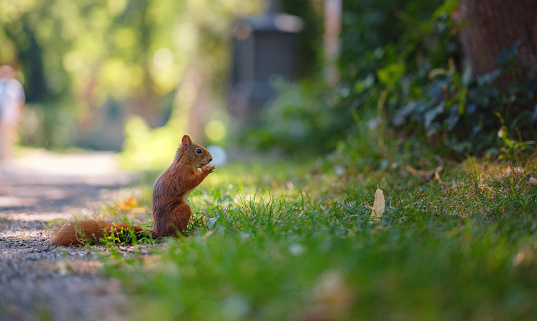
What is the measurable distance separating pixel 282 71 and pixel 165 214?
1088 centimetres

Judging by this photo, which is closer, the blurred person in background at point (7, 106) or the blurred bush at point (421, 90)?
the blurred bush at point (421, 90)

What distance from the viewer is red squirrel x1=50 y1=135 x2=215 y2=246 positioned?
2.46 metres

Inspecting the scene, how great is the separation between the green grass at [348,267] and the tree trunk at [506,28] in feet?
5.87

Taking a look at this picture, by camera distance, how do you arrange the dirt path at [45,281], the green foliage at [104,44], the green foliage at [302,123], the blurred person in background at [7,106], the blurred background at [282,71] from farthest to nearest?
the green foliage at [104,44] → the blurred person in background at [7,106] → the green foliage at [302,123] → the blurred background at [282,71] → the dirt path at [45,281]

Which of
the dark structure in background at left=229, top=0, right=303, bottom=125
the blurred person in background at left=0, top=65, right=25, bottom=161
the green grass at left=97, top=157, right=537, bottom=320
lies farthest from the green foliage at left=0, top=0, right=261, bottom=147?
the green grass at left=97, top=157, right=537, bottom=320

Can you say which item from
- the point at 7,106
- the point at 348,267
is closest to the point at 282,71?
the point at 7,106

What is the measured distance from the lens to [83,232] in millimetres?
2463

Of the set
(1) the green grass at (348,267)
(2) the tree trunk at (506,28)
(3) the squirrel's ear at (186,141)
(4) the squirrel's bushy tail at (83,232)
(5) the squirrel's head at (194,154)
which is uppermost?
(2) the tree trunk at (506,28)

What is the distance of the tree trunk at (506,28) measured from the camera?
3.93m

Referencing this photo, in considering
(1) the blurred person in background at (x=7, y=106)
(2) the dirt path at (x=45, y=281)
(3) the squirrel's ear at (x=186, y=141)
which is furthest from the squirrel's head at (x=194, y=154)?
(1) the blurred person in background at (x=7, y=106)

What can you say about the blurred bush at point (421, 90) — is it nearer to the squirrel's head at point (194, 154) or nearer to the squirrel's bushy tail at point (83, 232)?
the squirrel's head at point (194, 154)

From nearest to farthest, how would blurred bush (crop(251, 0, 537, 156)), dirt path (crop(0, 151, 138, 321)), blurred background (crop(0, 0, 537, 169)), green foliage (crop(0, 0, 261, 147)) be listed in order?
1. dirt path (crop(0, 151, 138, 321))
2. blurred bush (crop(251, 0, 537, 156))
3. blurred background (crop(0, 0, 537, 169))
4. green foliage (crop(0, 0, 261, 147))

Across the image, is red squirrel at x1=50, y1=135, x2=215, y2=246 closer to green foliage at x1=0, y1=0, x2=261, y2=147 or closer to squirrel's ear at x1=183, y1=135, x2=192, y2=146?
squirrel's ear at x1=183, y1=135, x2=192, y2=146

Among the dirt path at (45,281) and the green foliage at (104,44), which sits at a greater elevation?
the green foliage at (104,44)
